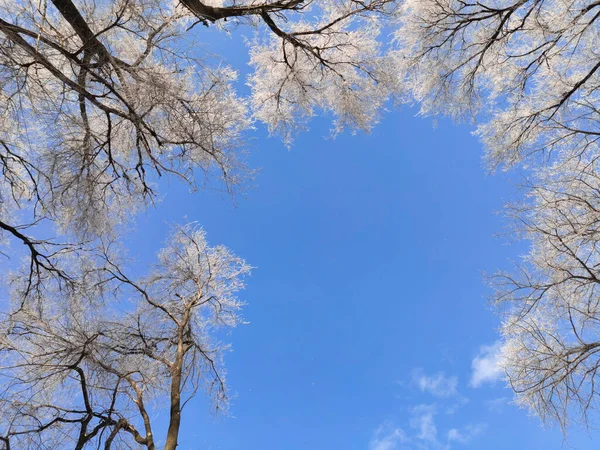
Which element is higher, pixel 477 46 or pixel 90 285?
pixel 477 46

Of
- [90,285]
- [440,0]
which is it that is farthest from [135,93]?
[440,0]

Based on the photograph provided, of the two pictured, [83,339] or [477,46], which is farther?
[477,46]

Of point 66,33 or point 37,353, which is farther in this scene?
point 37,353

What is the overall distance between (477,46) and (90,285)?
7828mm

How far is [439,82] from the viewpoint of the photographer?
7625mm

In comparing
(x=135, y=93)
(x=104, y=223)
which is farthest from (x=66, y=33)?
(x=104, y=223)

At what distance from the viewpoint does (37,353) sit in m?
5.21

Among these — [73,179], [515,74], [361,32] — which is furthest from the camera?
[361,32]

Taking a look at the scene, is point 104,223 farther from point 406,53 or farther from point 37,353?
point 406,53

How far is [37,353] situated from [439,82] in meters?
7.97

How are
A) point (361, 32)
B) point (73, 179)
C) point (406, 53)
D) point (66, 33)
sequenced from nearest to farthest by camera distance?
point (66, 33)
point (73, 179)
point (406, 53)
point (361, 32)

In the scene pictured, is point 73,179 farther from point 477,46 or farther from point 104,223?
point 477,46

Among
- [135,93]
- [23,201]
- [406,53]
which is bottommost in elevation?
[135,93]

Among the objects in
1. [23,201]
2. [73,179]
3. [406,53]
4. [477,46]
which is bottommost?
[73,179]
